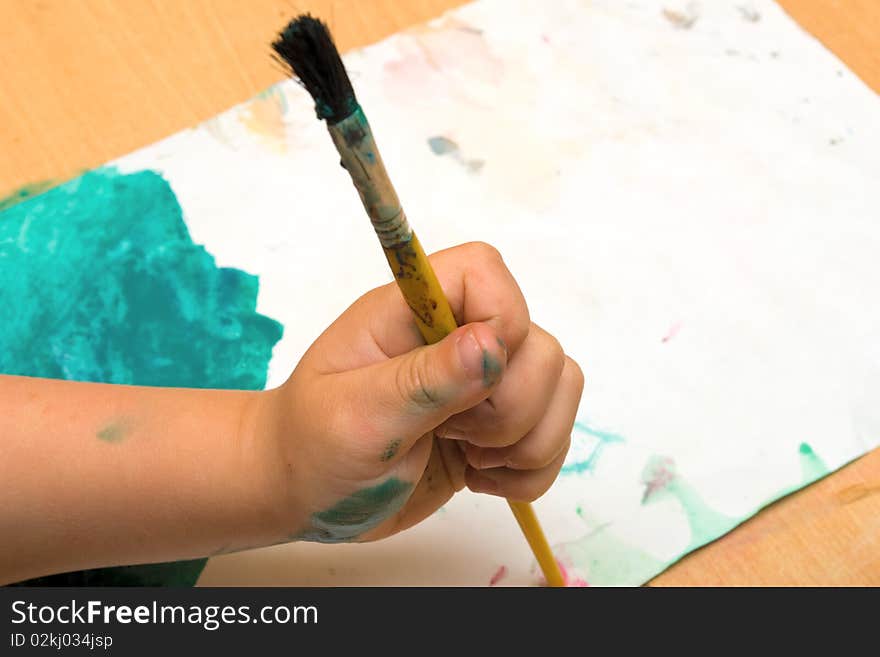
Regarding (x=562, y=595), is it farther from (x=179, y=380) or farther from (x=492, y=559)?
(x=179, y=380)

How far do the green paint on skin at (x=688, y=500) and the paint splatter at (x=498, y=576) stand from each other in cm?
11

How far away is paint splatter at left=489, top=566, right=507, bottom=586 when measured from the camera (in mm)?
605

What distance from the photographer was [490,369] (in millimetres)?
412

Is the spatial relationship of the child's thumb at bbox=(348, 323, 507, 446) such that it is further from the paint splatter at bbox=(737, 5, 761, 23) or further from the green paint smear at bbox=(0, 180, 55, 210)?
the paint splatter at bbox=(737, 5, 761, 23)

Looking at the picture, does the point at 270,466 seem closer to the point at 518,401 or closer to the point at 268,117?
the point at 518,401

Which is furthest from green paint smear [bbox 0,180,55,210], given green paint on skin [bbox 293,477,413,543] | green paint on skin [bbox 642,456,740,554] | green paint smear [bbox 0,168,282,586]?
green paint on skin [bbox 642,456,740,554]

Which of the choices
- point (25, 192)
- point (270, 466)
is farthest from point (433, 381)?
point (25, 192)

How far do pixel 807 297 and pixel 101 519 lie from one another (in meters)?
0.54

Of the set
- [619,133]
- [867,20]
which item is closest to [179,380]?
[619,133]

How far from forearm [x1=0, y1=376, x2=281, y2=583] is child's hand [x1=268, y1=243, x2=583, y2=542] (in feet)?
0.07

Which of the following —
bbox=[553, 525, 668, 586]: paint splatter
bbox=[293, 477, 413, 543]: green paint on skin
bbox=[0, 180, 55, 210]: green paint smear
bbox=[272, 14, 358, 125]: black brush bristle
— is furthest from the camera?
bbox=[0, 180, 55, 210]: green paint smear

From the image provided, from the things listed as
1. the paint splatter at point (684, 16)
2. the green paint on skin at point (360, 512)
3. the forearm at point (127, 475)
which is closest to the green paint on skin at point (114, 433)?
the forearm at point (127, 475)

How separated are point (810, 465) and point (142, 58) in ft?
2.23

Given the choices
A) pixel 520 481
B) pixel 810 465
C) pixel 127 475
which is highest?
pixel 127 475
